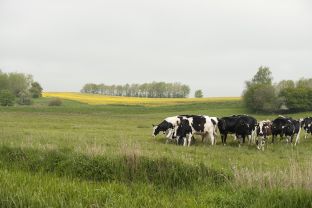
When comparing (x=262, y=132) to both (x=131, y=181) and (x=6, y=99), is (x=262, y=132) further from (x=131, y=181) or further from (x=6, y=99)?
(x=6, y=99)

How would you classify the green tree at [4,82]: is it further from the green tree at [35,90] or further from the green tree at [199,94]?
the green tree at [199,94]

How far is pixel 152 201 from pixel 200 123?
45.9 ft

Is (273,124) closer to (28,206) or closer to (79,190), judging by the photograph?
(79,190)

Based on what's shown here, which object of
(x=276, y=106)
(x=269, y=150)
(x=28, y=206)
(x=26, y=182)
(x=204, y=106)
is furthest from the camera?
(x=204, y=106)

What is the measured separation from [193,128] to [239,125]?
2.69 m

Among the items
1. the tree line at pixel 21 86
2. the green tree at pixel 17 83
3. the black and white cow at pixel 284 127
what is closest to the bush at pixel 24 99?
the tree line at pixel 21 86

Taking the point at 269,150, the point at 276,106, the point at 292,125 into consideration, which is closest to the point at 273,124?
the point at 292,125

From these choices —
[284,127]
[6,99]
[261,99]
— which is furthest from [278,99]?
[6,99]

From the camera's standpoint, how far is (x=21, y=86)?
111 meters

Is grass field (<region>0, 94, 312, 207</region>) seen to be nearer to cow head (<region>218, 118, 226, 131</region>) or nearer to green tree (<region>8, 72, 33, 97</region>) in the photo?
cow head (<region>218, 118, 226, 131</region>)

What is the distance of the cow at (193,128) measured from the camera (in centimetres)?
2097

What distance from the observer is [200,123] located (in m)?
21.7

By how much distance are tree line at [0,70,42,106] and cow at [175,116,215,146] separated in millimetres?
80896

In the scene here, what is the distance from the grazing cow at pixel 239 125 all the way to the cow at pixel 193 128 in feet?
2.24
